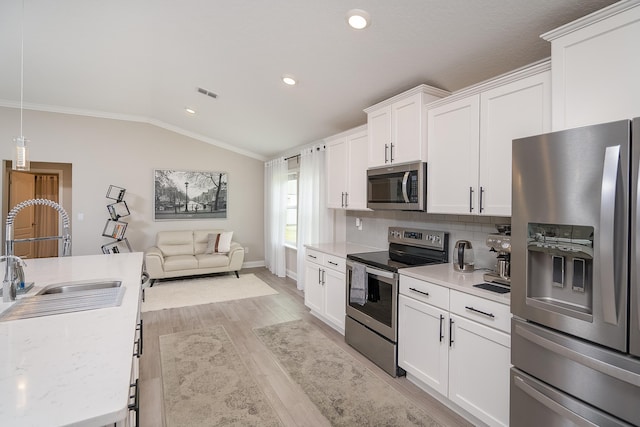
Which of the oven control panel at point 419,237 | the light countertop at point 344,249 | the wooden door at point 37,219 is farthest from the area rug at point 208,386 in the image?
the wooden door at point 37,219

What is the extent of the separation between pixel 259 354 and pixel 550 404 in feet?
7.50

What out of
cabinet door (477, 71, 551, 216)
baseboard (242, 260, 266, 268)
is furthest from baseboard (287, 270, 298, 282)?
cabinet door (477, 71, 551, 216)

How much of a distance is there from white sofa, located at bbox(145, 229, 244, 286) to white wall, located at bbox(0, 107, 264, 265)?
342mm

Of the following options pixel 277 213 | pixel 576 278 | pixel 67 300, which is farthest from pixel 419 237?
pixel 277 213

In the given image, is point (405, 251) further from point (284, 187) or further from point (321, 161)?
point (284, 187)

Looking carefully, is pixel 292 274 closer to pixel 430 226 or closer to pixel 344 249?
pixel 344 249

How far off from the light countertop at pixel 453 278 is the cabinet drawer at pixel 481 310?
36 millimetres

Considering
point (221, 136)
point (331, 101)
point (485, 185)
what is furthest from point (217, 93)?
point (485, 185)

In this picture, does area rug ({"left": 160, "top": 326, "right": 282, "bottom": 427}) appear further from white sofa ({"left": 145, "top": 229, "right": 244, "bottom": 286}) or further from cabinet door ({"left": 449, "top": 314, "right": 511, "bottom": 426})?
white sofa ({"left": 145, "top": 229, "right": 244, "bottom": 286})

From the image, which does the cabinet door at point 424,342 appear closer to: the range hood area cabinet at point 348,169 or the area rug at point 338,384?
the area rug at point 338,384

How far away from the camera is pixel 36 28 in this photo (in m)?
2.88

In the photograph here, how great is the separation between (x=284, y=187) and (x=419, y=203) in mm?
3596

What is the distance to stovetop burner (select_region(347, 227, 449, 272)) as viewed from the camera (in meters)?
2.77

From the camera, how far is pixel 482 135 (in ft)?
7.08
